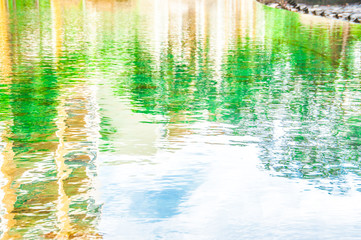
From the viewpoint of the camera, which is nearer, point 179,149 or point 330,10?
point 179,149

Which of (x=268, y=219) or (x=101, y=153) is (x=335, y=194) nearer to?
(x=268, y=219)

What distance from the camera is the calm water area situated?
257 cm

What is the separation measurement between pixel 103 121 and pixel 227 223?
77.3 inches

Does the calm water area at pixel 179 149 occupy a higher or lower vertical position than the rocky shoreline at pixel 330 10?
higher

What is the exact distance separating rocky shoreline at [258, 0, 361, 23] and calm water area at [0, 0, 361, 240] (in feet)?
38.1

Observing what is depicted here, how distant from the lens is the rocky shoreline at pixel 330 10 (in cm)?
1879

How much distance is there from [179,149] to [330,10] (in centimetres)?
1986

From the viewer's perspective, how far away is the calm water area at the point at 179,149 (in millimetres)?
2571

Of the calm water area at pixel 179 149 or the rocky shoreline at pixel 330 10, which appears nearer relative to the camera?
the calm water area at pixel 179 149

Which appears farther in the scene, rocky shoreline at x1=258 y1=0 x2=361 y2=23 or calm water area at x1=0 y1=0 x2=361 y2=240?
rocky shoreline at x1=258 y1=0 x2=361 y2=23

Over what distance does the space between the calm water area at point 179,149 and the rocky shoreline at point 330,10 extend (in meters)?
11.6

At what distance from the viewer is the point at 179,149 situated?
12.1 feet

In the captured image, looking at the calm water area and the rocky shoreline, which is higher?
the calm water area

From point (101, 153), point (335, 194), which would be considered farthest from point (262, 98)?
point (335, 194)
